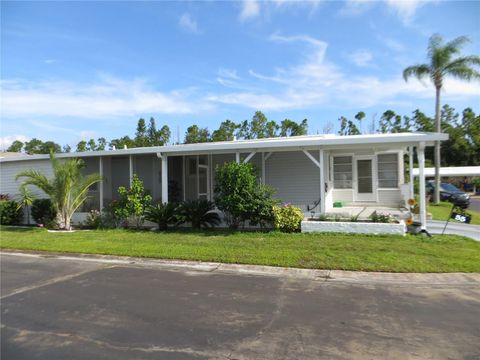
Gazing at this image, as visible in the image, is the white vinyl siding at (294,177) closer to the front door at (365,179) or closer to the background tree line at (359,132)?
the front door at (365,179)

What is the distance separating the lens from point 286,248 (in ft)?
31.3

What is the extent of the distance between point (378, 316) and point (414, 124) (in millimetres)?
53744

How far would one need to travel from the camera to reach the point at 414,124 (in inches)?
2089

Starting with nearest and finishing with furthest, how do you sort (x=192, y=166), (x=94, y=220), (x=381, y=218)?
1. (x=381, y=218)
2. (x=94, y=220)
3. (x=192, y=166)

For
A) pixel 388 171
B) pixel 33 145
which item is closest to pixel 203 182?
pixel 388 171

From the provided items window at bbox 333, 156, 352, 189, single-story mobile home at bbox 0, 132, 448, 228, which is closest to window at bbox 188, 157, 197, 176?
single-story mobile home at bbox 0, 132, 448, 228

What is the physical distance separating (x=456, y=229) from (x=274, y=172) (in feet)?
21.5

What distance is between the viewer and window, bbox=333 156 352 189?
52.5 feet

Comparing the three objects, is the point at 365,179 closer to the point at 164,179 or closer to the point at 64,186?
the point at 164,179

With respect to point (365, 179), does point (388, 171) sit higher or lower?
higher

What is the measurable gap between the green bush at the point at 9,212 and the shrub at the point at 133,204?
5.59m

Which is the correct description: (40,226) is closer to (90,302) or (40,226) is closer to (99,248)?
(99,248)

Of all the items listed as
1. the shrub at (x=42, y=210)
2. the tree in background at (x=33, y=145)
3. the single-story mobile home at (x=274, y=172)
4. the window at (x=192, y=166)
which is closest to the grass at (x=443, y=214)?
the single-story mobile home at (x=274, y=172)

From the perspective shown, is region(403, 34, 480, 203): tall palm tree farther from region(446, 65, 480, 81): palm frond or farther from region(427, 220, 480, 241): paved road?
region(427, 220, 480, 241): paved road
